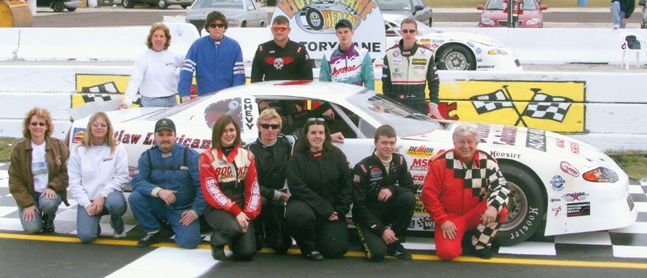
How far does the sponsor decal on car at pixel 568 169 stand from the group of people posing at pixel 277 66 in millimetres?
2033

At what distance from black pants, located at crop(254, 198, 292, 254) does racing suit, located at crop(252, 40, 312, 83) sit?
76.9 inches

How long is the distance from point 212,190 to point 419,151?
5.29 feet

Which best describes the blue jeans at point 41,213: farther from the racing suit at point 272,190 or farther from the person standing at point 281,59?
the person standing at point 281,59

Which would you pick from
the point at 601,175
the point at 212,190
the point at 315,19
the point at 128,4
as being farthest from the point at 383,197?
the point at 128,4

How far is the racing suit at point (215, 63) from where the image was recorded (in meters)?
8.99

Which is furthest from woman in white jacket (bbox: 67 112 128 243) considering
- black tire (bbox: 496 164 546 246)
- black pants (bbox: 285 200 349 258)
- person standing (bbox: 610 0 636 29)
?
person standing (bbox: 610 0 636 29)

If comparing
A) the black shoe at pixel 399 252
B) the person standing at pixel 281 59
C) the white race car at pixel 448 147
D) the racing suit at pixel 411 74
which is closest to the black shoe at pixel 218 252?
the white race car at pixel 448 147

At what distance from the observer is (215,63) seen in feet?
29.5

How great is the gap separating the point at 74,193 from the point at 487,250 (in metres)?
3.26

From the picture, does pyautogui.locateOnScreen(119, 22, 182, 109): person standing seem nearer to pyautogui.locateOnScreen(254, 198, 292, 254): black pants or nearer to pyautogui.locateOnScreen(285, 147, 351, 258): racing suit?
pyautogui.locateOnScreen(254, 198, 292, 254): black pants

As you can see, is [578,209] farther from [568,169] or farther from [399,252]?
[399,252]

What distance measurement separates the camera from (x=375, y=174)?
692cm

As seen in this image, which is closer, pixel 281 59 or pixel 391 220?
pixel 391 220

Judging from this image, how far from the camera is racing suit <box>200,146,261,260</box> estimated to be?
6.80 metres
